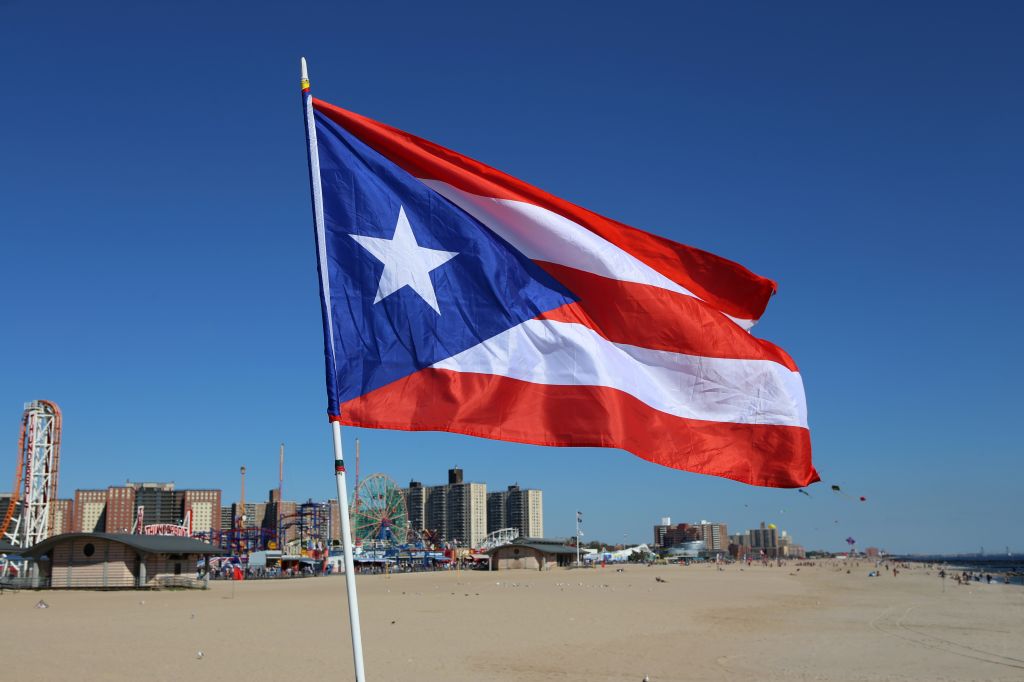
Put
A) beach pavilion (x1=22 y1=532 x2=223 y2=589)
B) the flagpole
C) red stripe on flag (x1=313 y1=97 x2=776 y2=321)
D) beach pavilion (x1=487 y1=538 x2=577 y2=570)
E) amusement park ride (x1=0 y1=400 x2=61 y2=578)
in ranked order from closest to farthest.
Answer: the flagpole < red stripe on flag (x1=313 y1=97 x2=776 y2=321) < beach pavilion (x1=22 y1=532 x2=223 y2=589) < amusement park ride (x1=0 y1=400 x2=61 y2=578) < beach pavilion (x1=487 y1=538 x2=577 y2=570)

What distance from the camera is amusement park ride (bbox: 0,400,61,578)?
73750mm

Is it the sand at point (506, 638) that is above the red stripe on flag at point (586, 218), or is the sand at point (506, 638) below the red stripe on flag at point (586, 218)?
below

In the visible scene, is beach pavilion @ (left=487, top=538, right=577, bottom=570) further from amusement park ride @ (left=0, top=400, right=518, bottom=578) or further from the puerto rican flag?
the puerto rican flag

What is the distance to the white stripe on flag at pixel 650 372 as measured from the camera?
23.3 ft

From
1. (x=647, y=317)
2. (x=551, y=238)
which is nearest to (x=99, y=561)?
(x=551, y=238)

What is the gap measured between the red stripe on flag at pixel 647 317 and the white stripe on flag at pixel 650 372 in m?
0.07

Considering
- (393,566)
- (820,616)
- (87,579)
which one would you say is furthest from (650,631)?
(393,566)

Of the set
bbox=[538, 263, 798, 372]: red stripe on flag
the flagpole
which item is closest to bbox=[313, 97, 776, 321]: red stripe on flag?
bbox=[538, 263, 798, 372]: red stripe on flag

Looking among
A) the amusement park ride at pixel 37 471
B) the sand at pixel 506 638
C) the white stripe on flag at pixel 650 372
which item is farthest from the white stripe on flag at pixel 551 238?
the amusement park ride at pixel 37 471

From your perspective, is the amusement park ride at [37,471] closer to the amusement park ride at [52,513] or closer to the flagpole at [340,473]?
the amusement park ride at [52,513]

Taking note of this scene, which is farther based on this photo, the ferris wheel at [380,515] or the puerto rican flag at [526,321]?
the ferris wheel at [380,515]

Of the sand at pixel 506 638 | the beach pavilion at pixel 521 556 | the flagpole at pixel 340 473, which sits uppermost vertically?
the flagpole at pixel 340 473

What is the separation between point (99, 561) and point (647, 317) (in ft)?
152

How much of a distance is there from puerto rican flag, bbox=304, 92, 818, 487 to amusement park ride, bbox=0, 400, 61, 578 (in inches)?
3104
